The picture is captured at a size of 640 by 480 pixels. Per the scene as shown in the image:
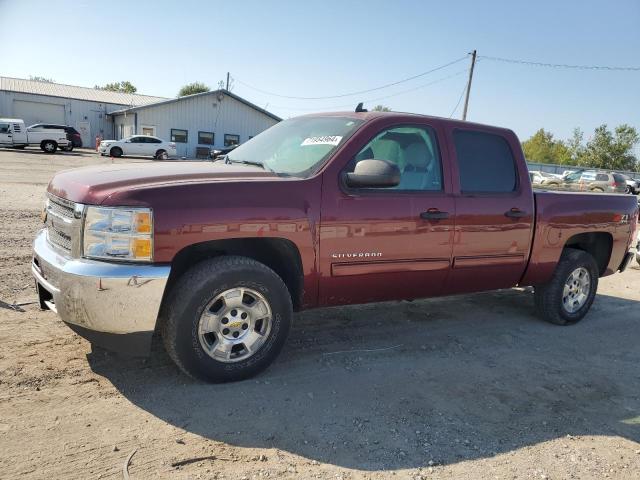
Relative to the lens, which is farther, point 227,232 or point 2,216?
point 2,216

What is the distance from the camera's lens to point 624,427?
3490 millimetres

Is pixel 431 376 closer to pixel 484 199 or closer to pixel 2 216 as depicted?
pixel 484 199

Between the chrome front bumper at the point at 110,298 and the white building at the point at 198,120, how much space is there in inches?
1480

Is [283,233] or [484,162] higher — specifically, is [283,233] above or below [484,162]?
below

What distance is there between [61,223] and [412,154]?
2712 millimetres

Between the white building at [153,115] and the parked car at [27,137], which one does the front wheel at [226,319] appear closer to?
the parked car at [27,137]

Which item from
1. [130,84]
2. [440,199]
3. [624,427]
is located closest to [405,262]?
[440,199]

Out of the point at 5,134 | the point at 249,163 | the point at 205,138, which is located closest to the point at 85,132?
the point at 205,138

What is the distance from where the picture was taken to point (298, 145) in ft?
14.0

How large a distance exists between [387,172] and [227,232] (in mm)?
1207

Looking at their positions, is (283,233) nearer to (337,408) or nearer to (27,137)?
(337,408)

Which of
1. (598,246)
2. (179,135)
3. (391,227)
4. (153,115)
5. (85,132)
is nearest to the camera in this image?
(391,227)

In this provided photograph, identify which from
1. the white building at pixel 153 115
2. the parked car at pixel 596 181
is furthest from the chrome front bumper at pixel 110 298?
the white building at pixel 153 115

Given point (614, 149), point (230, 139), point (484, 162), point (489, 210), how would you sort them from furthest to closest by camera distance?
1. point (614, 149)
2. point (230, 139)
3. point (484, 162)
4. point (489, 210)
